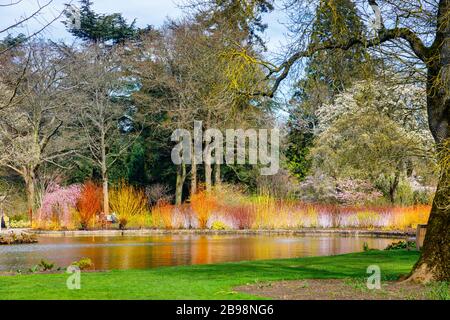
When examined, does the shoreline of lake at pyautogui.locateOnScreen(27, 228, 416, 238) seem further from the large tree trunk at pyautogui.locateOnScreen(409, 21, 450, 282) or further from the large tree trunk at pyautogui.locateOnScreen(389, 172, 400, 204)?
the large tree trunk at pyautogui.locateOnScreen(409, 21, 450, 282)

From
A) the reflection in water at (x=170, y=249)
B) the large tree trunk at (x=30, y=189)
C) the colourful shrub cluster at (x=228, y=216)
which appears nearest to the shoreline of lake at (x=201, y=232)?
the reflection in water at (x=170, y=249)

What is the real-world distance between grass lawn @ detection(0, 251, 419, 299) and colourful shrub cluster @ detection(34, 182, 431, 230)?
11.7 m

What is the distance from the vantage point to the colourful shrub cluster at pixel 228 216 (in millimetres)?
23703

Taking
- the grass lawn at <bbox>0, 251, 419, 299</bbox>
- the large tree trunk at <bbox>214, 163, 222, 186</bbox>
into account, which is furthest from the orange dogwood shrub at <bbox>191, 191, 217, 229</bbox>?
the grass lawn at <bbox>0, 251, 419, 299</bbox>

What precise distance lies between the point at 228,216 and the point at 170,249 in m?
7.61

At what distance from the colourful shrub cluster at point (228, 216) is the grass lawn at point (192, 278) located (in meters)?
11.7

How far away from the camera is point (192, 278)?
8828mm

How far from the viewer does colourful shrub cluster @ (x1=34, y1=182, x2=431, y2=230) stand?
23703 mm

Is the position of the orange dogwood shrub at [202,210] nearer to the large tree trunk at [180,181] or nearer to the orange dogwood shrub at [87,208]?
the orange dogwood shrub at [87,208]

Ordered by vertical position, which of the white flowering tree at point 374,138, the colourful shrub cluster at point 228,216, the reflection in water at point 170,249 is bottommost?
the reflection in water at point 170,249
